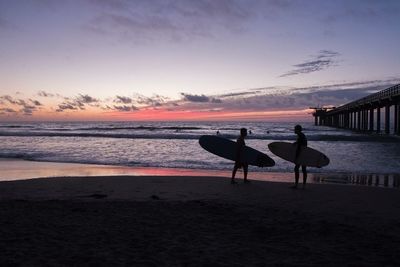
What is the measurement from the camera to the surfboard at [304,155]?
10.3 meters

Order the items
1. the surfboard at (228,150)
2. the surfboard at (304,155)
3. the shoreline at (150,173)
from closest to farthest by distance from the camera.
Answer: the surfboard at (304,155)
the surfboard at (228,150)
the shoreline at (150,173)

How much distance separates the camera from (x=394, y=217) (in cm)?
683

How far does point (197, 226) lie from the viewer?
5.88m

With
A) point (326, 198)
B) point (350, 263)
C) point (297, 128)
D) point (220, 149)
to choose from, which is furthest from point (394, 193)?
point (350, 263)

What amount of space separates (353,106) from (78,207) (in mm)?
47008

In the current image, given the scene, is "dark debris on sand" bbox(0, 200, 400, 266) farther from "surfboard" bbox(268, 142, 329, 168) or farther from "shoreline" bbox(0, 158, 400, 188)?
"shoreline" bbox(0, 158, 400, 188)

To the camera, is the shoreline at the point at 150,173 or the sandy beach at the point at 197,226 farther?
the shoreline at the point at 150,173

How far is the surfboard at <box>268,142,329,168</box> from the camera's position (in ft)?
33.9

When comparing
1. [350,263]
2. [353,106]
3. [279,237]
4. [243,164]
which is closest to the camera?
[350,263]

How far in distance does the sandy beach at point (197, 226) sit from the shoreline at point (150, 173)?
8.49ft

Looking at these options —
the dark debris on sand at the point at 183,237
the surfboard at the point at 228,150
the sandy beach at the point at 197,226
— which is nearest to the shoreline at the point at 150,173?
the surfboard at the point at 228,150

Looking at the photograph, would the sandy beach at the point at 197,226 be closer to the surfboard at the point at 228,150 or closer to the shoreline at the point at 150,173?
the surfboard at the point at 228,150

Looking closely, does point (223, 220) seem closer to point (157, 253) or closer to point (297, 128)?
point (157, 253)

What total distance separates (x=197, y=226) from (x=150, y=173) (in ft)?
26.6
